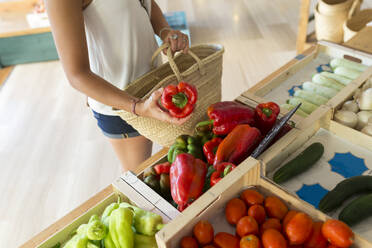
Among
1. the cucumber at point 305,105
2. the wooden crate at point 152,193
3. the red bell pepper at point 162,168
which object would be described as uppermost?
the red bell pepper at point 162,168

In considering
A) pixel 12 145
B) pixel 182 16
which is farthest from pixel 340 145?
pixel 182 16

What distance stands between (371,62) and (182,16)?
2.64 m

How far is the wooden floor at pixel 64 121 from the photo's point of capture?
7.22 ft

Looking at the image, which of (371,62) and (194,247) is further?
(371,62)

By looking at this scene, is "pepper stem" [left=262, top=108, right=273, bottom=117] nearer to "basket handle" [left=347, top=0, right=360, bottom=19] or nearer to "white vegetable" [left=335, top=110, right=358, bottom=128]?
"white vegetable" [left=335, top=110, right=358, bottom=128]

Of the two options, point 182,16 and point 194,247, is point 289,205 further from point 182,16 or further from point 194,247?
point 182,16

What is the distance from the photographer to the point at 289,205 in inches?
34.4

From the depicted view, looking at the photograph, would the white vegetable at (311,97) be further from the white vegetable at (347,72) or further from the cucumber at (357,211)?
the cucumber at (357,211)

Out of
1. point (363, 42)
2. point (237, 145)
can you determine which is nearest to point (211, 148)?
point (237, 145)

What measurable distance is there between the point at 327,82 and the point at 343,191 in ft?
2.05

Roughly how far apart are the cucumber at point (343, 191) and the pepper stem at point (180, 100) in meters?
0.48

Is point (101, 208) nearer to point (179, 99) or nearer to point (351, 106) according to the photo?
point (179, 99)

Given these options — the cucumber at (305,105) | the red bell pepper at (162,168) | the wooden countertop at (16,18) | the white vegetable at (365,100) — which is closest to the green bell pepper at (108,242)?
the red bell pepper at (162,168)

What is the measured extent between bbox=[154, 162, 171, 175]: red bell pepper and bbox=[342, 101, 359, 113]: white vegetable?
691 millimetres
